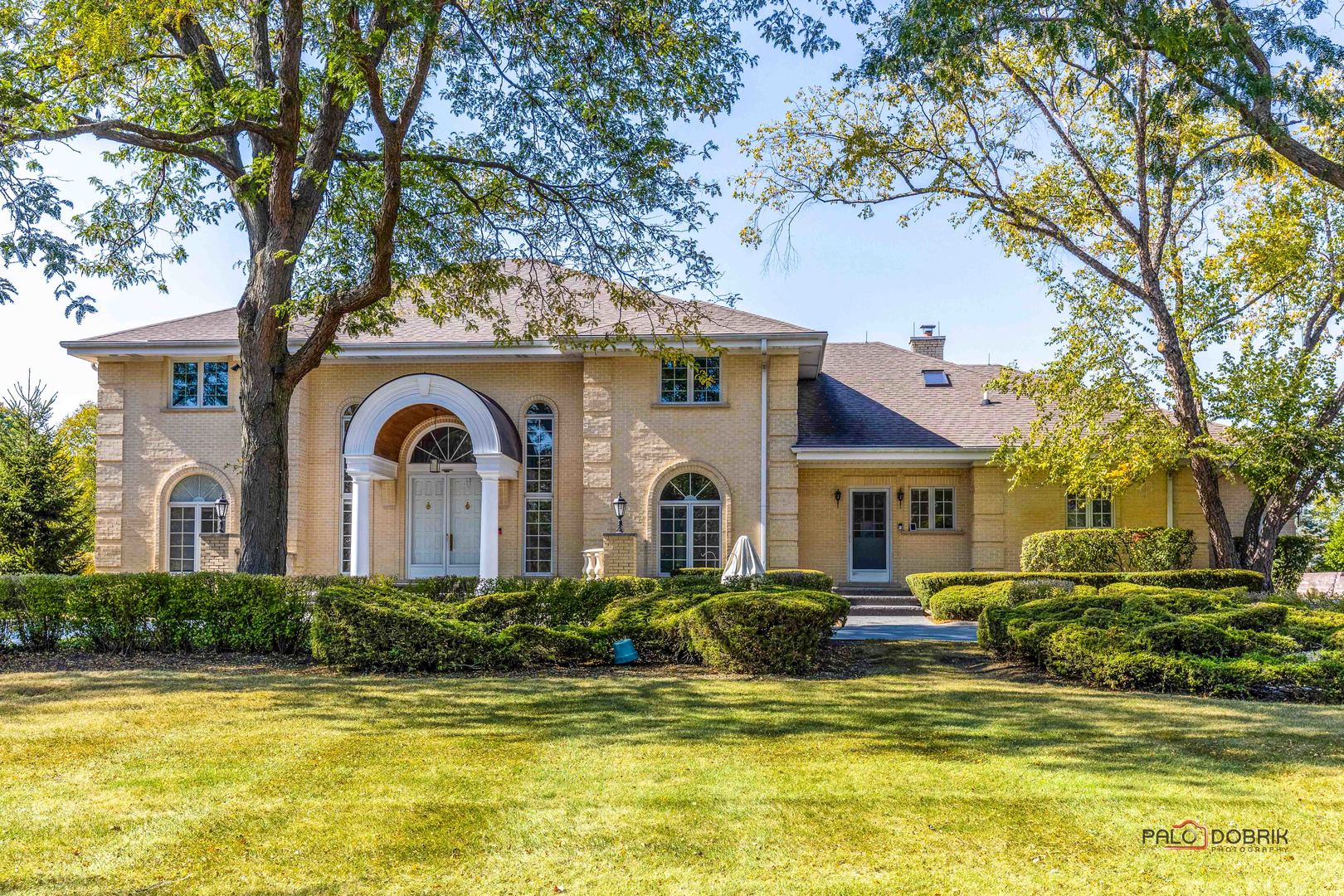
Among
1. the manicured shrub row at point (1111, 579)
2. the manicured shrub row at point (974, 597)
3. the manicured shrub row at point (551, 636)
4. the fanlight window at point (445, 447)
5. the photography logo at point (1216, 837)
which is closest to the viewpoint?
the photography logo at point (1216, 837)

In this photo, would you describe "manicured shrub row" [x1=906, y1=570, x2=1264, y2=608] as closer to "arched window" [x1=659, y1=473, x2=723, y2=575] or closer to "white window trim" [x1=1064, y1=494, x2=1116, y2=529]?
"white window trim" [x1=1064, y1=494, x2=1116, y2=529]

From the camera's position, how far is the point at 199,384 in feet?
66.8

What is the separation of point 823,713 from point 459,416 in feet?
40.5

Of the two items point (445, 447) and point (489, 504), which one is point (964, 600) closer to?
point (489, 504)

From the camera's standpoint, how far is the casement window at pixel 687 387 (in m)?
19.5

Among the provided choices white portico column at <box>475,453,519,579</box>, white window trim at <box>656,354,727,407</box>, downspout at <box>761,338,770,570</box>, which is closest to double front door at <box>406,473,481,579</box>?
white portico column at <box>475,453,519,579</box>

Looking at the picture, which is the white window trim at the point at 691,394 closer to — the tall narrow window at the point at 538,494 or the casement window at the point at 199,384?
the tall narrow window at the point at 538,494

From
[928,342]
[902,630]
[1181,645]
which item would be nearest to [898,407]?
[928,342]

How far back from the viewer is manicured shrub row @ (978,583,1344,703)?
859cm

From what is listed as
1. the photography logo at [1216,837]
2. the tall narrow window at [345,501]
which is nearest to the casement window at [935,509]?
the tall narrow window at [345,501]

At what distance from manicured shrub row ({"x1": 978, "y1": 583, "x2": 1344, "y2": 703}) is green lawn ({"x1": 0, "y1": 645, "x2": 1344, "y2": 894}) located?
0.51m

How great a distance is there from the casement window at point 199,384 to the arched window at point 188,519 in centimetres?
158

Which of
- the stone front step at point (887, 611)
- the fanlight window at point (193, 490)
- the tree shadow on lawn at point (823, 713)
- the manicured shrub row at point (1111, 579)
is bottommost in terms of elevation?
the stone front step at point (887, 611)

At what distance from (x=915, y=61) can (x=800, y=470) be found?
10.6m
